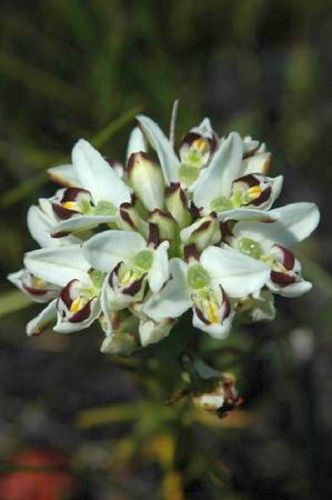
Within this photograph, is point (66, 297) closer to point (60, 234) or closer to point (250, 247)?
point (60, 234)

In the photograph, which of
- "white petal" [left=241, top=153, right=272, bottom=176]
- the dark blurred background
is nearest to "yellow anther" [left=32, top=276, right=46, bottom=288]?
"white petal" [left=241, top=153, right=272, bottom=176]

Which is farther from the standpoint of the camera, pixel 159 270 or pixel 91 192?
pixel 91 192

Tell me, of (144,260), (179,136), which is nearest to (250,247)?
(144,260)

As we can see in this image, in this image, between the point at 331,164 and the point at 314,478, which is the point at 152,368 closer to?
the point at 314,478

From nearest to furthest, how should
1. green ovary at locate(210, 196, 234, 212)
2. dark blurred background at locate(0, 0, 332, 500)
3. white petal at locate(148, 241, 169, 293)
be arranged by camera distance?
white petal at locate(148, 241, 169, 293), green ovary at locate(210, 196, 234, 212), dark blurred background at locate(0, 0, 332, 500)

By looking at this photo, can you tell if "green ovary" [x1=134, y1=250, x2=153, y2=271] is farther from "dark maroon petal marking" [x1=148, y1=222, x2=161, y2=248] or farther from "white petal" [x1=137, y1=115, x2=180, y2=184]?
"white petal" [x1=137, y1=115, x2=180, y2=184]

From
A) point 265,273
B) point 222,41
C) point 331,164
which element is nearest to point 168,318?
point 265,273

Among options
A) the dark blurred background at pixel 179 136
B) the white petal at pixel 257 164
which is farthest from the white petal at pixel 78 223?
the dark blurred background at pixel 179 136
